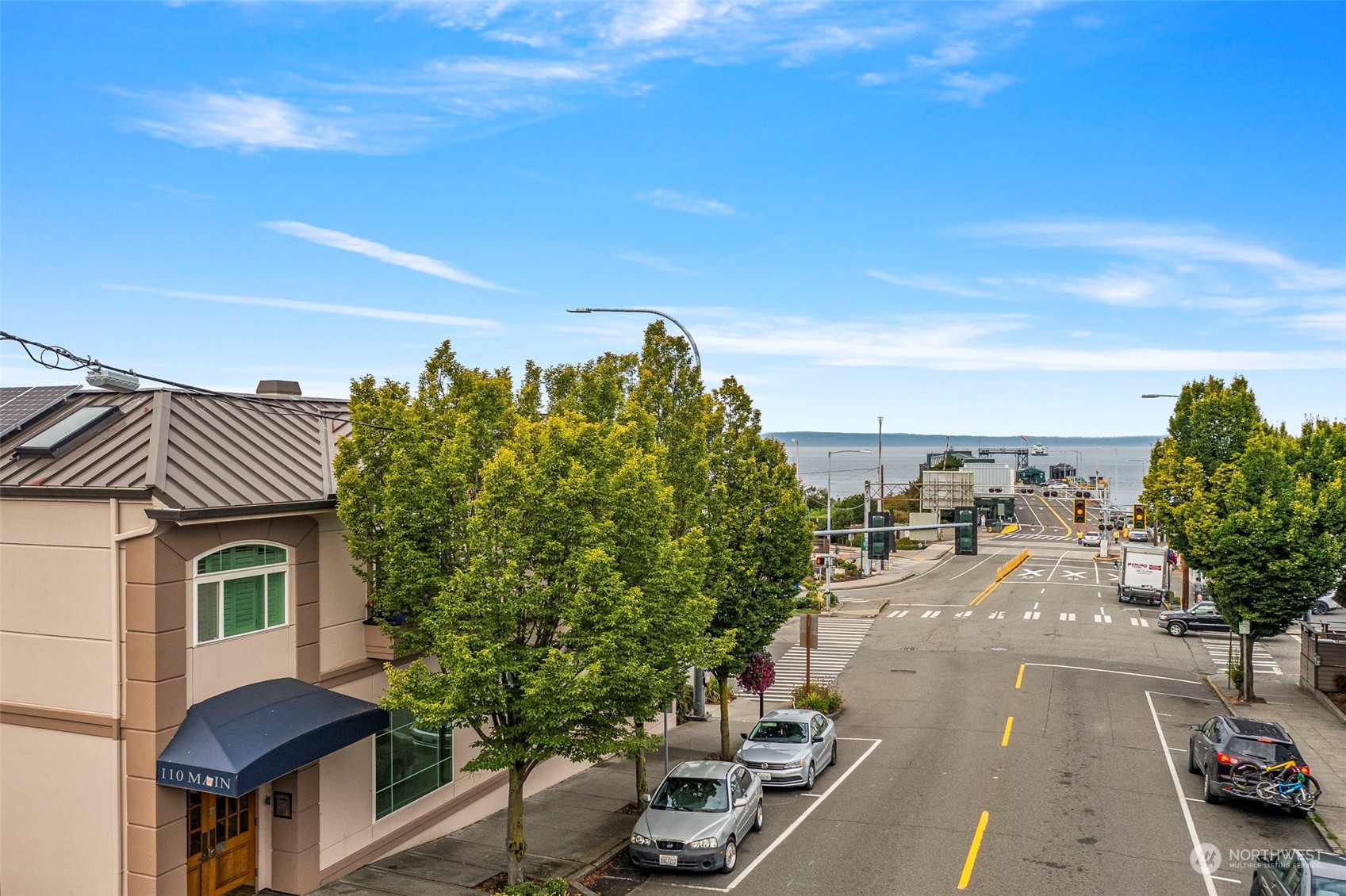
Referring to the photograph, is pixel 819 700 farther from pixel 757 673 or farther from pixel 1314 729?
pixel 1314 729

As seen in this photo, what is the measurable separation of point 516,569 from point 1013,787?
14.0m

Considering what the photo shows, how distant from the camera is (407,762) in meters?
17.8

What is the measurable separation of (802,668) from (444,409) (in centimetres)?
2639

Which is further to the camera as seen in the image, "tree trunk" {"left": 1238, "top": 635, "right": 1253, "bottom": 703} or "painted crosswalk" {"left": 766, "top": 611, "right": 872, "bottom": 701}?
"painted crosswalk" {"left": 766, "top": 611, "right": 872, "bottom": 701}

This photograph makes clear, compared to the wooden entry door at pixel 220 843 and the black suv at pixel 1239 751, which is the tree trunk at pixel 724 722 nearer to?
the black suv at pixel 1239 751


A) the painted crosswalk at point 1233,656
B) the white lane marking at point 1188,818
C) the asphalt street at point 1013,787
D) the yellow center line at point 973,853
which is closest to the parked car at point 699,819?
the asphalt street at point 1013,787

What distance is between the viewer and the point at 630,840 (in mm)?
16734

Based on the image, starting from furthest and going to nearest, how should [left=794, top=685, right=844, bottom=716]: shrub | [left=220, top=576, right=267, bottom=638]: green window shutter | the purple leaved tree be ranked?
1. [left=794, top=685, right=844, bottom=716]: shrub
2. the purple leaved tree
3. [left=220, top=576, right=267, bottom=638]: green window shutter

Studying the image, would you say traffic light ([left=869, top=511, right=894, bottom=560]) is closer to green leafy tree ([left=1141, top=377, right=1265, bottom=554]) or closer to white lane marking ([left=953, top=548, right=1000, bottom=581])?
white lane marking ([left=953, top=548, right=1000, bottom=581])

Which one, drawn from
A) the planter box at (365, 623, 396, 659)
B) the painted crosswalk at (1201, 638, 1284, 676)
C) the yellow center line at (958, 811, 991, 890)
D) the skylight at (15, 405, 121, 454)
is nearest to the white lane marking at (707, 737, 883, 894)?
the yellow center line at (958, 811, 991, 890)

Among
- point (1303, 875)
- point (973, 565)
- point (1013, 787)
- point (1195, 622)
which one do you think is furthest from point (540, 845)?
point (973, 565)

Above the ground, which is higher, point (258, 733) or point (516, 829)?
point (258, 733)

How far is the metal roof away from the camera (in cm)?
1334

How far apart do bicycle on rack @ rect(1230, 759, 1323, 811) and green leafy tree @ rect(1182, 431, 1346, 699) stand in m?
11.8
